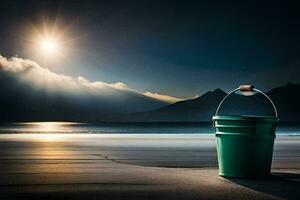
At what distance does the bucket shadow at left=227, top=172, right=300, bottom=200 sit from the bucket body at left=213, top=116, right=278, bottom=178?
10.8 inches

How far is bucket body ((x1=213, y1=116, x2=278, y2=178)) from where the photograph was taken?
1174 cm

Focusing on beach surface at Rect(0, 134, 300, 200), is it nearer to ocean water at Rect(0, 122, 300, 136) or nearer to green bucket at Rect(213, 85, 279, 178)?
green bucket at Rect(213, 85, 279, 178)

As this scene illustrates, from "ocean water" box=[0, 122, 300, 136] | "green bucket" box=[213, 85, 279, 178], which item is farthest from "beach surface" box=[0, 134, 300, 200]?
"ocean water" box=[0, 122, 300, 136]

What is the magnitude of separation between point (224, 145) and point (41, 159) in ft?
20.8

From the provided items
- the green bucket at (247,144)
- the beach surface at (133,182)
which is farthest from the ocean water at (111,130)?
the green bucket at (247,144)

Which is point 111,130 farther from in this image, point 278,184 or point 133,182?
point 278,184

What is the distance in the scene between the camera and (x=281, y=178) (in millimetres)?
11891

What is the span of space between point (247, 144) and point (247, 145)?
0.06 feet

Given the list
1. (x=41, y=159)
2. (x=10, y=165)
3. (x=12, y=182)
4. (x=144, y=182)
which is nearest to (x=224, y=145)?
(x=144, y=182)

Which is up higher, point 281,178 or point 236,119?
point 236,119

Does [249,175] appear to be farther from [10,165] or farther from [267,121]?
[10,165]

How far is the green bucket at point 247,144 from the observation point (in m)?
11.7

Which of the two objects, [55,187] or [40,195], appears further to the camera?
[55,187]

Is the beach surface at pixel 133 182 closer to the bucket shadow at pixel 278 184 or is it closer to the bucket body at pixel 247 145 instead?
the bucket shadow at pixel 278 184
